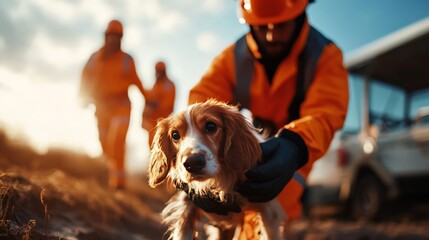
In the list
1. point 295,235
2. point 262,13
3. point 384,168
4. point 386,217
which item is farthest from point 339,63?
point 386,217

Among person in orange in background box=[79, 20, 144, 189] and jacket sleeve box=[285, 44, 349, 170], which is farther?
person in orange in background box=[79, 20, 144, 189]

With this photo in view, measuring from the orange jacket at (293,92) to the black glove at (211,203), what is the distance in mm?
560

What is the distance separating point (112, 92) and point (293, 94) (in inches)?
192

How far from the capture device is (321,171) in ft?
30.9

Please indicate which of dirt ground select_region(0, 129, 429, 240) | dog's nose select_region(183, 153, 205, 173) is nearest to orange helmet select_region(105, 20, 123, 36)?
dirt ground select_region(0, 129, 429, 240)

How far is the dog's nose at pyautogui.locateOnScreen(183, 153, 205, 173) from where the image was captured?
7.17ft

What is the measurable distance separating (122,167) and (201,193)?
5.41 m

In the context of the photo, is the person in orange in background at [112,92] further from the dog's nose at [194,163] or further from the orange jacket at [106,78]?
the dog's nose at [194,163]

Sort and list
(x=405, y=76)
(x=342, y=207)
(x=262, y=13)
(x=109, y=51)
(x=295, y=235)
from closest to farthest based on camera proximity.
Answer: (x=262, y=13) < (x=295, y=235) < (x=109, y=51) < (x=405, y=76) < (x=342, y=207)

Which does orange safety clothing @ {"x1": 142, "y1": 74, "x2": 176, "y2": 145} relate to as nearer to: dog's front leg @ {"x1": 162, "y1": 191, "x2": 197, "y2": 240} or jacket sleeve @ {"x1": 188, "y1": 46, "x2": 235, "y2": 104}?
jacket sleeve @ {"x1": 188, "y1": 46, "x2": 235, "y2": 104}

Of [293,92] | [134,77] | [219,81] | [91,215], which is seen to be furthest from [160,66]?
[293,92]

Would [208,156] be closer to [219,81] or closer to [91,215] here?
[219,81]

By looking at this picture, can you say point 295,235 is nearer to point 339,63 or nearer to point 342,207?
point 342,207

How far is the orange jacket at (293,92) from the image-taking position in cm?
291
